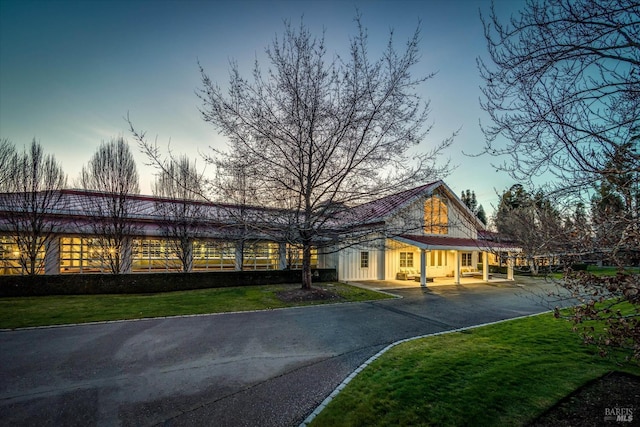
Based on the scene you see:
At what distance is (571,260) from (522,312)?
9.78 m

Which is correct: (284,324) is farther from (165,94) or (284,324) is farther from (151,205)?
(151,205)

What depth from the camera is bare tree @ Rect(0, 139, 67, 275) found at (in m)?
13.6

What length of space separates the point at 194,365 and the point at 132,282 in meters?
11.2

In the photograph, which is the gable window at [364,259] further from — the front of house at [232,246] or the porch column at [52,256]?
the porch column at [52,256]

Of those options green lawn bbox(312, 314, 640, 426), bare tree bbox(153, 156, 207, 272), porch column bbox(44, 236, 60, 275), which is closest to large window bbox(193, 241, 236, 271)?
bare tree bbox(153, 156, 207, 272)

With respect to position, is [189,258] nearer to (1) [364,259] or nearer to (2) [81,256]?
(2) [81,256]

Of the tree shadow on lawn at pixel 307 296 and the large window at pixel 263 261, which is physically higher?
the large window at pixel 263 261

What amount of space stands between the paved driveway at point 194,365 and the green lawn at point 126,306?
898 mm

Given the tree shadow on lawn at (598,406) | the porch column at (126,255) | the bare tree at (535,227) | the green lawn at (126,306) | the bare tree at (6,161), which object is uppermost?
the bare tree at (6,161)

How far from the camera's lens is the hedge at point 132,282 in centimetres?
1223

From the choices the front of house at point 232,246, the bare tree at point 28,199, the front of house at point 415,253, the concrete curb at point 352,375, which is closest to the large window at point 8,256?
the front of house at point 232,246

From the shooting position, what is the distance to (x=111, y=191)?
1548 cm

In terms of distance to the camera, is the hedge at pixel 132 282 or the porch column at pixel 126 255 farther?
the porch column at pixel 126 255

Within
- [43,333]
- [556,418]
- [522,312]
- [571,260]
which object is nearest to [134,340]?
[43,333]
